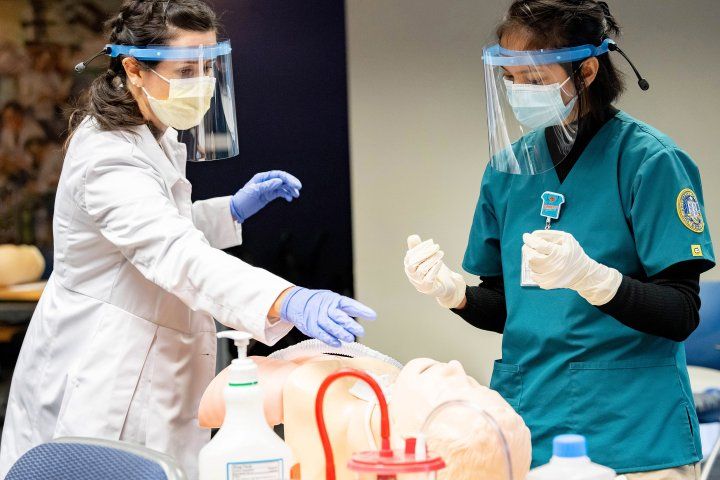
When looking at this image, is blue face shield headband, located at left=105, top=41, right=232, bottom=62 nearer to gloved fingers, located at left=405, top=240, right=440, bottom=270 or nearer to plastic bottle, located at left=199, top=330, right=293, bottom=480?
gloved fingers, located at left=405, top=240, right=440, bottom=270

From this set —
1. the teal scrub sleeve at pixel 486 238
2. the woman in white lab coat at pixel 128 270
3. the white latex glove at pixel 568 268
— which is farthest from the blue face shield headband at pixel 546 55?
the woman in white lab coat at pixel 128 270

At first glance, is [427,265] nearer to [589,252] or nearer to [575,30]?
[589,252]

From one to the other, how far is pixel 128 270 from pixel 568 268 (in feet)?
2.53

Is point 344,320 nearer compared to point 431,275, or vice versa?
point 344,320

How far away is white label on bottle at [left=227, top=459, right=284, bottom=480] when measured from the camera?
1.14 metres

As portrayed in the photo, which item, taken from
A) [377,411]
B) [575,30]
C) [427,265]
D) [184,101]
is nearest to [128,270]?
[184,101]

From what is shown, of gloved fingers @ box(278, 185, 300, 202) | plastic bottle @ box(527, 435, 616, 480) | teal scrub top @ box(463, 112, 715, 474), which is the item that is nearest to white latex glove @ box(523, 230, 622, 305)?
teal scrub top @ box(463, 112, 715, 474)

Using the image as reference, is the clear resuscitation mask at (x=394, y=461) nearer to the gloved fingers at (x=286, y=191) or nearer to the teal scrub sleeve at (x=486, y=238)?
the teal scrub sleeve at (x=486, y=238)

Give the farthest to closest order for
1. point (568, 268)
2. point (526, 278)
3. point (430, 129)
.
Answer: point (430, 129), point (526, 278), point (568, 268)

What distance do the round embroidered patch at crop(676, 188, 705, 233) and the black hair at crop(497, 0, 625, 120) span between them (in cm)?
22

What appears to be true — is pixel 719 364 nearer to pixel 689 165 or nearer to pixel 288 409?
pixel 689 165

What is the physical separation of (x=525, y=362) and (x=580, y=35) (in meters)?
0.58

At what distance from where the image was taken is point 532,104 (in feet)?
5.43

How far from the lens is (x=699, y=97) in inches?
148
